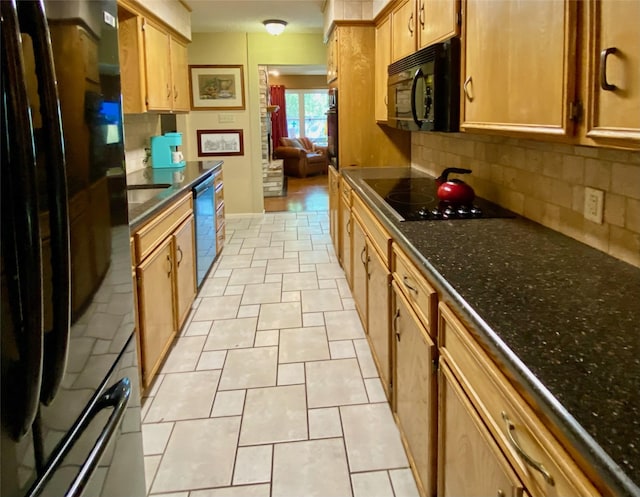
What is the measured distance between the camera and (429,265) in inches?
64.3

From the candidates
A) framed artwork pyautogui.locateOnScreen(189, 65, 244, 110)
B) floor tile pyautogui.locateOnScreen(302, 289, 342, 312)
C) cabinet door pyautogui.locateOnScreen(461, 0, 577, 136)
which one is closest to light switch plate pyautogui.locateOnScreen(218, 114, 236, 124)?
framed artwork pyautogui.locateOnScreen(189, 65, 244, 110)

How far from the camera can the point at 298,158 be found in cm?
1174

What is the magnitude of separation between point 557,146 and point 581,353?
118 cm

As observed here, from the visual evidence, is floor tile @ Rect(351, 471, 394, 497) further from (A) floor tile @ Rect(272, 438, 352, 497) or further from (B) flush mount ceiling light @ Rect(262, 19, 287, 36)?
(B) flush mount ceiling light @ Rect(262, 19, 287, 36)

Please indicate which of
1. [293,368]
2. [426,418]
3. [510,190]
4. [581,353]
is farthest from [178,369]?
[581,353]

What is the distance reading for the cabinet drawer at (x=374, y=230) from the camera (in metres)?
2.36

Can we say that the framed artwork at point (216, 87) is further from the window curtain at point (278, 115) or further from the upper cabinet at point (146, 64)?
the window curtain at point (278, 115)

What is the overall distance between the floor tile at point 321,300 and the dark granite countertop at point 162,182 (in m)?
1.18

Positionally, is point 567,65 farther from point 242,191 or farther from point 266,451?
point 242,191

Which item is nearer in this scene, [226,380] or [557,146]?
[557,146]

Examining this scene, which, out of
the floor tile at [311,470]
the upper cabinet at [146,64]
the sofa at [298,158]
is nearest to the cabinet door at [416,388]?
the floor tile at [311,470]

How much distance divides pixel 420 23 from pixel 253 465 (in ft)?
7.67

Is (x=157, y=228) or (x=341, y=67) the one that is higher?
(x=341, y=67)

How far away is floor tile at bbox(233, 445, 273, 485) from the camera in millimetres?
2051
